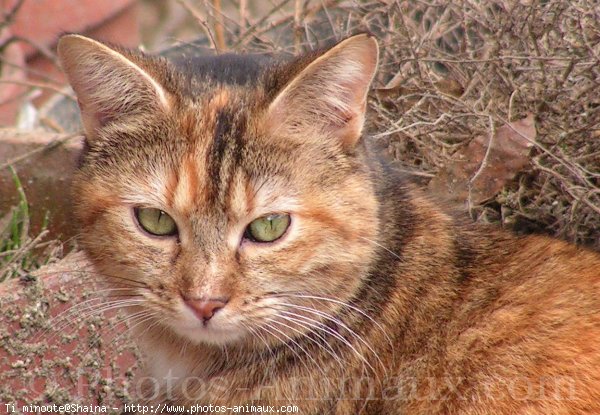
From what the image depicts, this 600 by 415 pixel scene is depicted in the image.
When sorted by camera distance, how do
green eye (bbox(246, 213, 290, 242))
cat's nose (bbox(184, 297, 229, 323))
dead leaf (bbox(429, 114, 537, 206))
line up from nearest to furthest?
cat's nose (bbox(184, 297, 229, 323)), green eye (bbox(246, 213, 290, 242)), dead leaf (bbox(429, 114, 537, 206))

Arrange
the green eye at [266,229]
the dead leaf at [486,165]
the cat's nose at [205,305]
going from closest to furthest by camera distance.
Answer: the cat's nose at [205,305], the green eye at [266,229], the dead leaf at [486,165]

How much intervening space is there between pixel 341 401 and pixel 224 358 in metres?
0.37

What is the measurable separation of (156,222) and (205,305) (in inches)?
11.5

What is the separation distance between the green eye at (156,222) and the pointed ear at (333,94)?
387 mm

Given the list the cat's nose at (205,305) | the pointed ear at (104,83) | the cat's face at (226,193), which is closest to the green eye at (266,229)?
the cat's face at (226,193)

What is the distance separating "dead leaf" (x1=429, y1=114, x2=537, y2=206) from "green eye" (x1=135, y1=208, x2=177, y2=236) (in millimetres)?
1202

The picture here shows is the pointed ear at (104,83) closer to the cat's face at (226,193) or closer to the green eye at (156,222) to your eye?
the cat's face at (226,193)

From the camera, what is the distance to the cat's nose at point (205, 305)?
228cm

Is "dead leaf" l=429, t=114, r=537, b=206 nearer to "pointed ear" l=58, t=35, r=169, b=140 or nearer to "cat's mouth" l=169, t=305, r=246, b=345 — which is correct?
"cat's mouth" l=169, t=305, r=246, b=345

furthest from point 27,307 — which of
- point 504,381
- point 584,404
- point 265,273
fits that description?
point 584,404

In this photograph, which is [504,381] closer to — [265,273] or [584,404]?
[584,404]

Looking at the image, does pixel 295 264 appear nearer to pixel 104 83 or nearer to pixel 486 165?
pixel 104 83

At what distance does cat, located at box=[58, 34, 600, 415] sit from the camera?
2.36m

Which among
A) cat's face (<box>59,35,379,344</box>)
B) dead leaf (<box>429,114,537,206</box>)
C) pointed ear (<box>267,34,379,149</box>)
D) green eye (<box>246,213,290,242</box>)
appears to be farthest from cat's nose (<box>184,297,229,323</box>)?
dead leaf (<box>429,114,537,206</box>)
